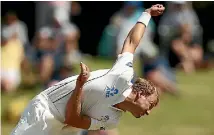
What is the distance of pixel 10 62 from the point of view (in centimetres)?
1393

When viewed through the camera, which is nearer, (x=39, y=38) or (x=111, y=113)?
(x=111, y=113)

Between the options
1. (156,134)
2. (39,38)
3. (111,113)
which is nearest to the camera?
(111,113)

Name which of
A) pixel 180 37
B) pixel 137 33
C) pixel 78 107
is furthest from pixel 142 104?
pixel 180 37

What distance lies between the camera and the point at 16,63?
556 inches

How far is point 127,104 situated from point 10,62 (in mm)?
8291

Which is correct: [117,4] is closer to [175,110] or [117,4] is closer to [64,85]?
[175,110]

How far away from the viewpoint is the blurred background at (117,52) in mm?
11508

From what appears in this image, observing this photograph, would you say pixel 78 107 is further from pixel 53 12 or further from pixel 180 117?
pixel 53 12

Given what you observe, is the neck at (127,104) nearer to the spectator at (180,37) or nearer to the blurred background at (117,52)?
the blurred background at (117,52)

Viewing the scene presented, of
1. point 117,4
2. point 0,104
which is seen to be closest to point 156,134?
point 0,104

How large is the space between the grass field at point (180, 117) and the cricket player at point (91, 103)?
4.37m

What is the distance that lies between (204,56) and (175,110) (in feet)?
20.5

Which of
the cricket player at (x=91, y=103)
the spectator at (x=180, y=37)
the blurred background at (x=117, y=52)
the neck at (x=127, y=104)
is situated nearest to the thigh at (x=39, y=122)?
the cricket player at (x=91, y=103)

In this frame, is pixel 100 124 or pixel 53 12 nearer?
pixel 100 124
